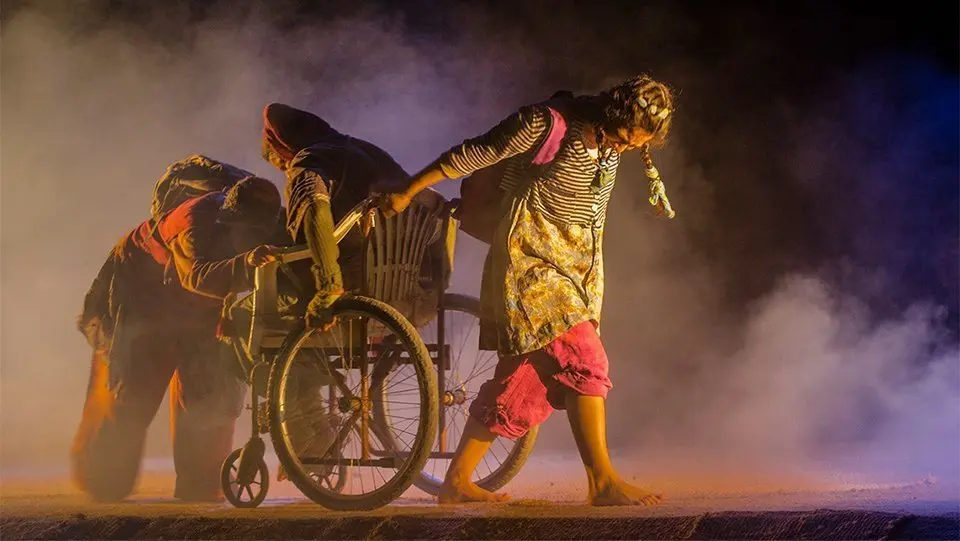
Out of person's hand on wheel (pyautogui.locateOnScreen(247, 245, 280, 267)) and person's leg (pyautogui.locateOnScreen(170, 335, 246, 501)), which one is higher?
person's hand on wheel (pyautogui.locateOnScreen(247, 245, 280, 267))

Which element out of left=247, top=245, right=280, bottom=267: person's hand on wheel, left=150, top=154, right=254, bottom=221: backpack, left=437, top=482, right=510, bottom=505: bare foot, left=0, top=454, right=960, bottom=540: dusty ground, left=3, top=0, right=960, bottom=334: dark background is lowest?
left=0, top=454, right=960, bottom=540: dusty ground

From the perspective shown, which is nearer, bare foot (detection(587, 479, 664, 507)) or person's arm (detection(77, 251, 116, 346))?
bare foot (detection(587, 479, 664, 507))

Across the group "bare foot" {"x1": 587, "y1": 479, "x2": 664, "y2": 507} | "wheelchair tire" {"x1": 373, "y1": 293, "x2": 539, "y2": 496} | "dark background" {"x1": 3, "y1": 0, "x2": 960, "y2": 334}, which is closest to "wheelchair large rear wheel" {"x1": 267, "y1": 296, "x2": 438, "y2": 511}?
"wheelchair tire" {"x1": 373, "y1": 293, "x2": 539, "y2": 496}

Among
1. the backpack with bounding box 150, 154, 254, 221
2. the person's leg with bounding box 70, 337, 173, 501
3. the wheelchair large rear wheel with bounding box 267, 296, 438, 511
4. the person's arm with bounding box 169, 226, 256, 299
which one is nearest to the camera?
the wheelchair large rear wheel with bounding box 267, 296, 438, 511

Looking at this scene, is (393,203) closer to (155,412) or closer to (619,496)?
(619,496)

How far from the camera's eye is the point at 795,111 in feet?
15.8

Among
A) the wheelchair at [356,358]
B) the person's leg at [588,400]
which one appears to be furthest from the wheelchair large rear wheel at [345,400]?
the person's leg at [588,400]

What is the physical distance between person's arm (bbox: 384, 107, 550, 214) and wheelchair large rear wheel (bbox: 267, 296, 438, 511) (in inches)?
18.5

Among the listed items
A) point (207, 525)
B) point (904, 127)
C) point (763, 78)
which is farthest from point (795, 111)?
point (207, 525)

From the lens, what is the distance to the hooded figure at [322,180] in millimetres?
3189

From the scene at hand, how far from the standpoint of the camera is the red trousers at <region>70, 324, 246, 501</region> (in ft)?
13.0

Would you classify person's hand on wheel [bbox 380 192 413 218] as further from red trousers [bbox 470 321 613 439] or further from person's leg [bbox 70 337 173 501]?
person's leg [bbox 70 337 173 501]

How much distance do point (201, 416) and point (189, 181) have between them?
100 centimetres

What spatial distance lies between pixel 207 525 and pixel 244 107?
2.20 m
